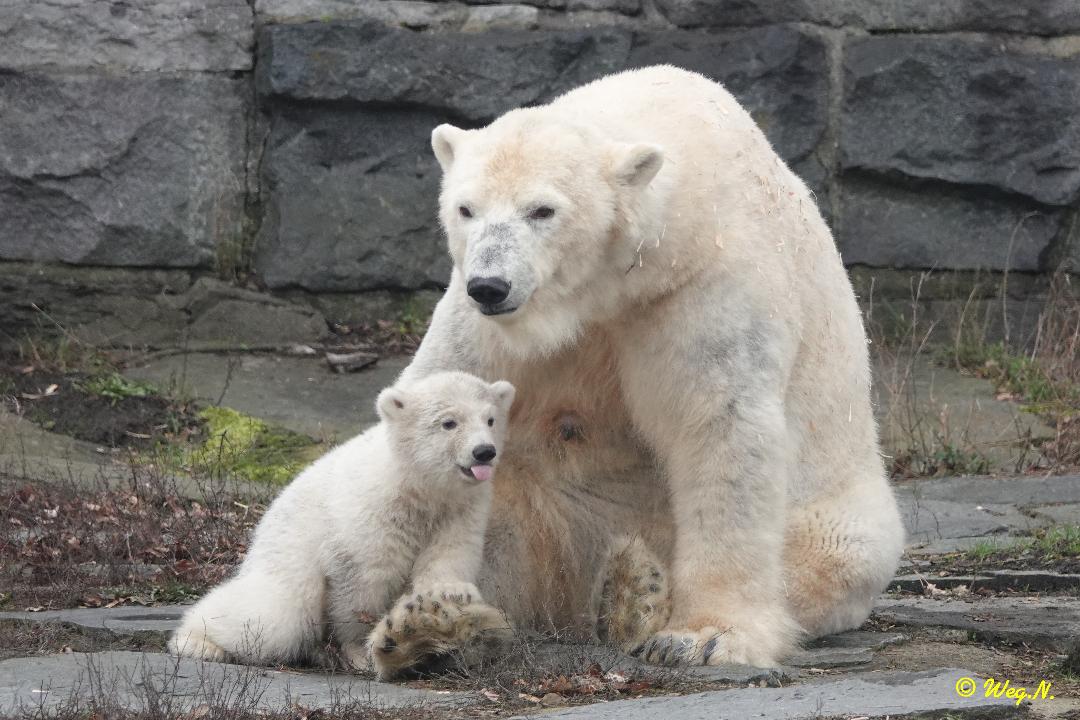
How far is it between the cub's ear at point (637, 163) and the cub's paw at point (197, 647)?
5.62ft

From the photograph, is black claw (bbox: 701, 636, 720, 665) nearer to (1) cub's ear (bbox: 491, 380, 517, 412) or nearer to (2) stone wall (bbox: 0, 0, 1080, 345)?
(1) cub's ear (bbox: 491, 380, 517, 412)

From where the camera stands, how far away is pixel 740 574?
4434mm

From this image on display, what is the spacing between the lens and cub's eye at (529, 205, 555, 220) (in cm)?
409

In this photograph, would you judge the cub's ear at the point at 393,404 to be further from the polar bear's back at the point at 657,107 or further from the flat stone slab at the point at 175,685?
the polar bear's back at the point at 657,107

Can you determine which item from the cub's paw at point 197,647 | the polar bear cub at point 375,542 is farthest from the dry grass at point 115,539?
the polar bear cub at point 375,542

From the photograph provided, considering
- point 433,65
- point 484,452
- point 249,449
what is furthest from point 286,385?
point 484,452

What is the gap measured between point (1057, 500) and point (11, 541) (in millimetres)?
4337

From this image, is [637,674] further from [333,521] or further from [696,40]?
[696,40]

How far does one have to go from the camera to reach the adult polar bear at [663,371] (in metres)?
4.18

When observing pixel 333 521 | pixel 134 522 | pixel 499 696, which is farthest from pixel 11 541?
pixel 499 696

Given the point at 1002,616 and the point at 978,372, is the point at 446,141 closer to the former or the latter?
the point at 1002,616

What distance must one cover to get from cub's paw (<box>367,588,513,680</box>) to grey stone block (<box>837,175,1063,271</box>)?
4946 mm

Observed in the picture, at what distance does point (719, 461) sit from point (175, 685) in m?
1.62

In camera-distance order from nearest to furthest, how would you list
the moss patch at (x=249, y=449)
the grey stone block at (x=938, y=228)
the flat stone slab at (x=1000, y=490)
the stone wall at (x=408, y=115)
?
the flat stone slab at (x=1000, y=490) < the moss patch at (x=249, y=449) < the stone wall at (x=408, y=115) < the grey stone block at (x=938, y=228)
